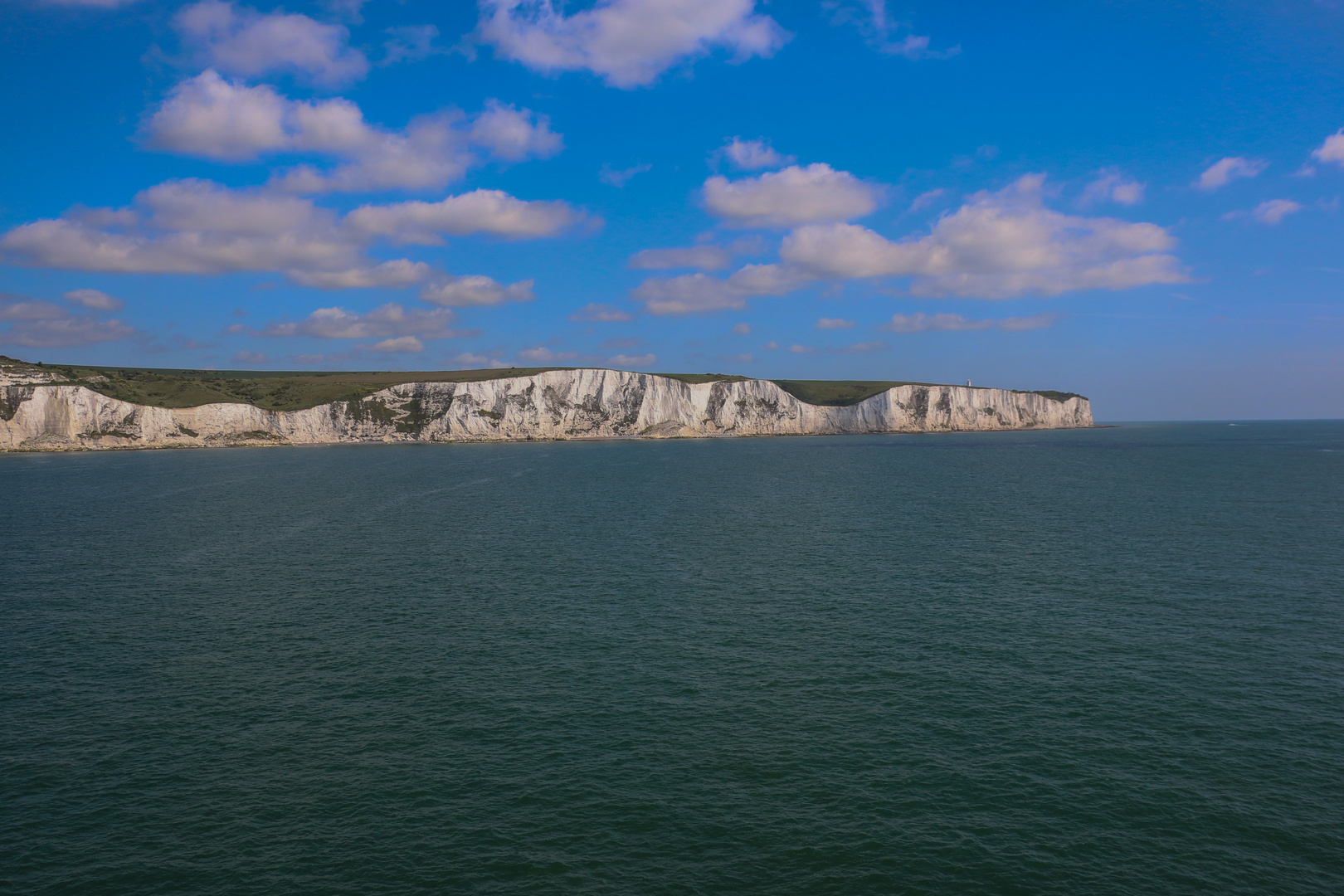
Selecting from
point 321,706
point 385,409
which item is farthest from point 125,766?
point 385,409

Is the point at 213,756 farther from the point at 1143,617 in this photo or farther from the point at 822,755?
the point at 1143,617

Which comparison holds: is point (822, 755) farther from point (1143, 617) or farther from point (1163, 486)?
point (1163, 486)

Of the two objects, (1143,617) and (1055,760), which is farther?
(1143,617)

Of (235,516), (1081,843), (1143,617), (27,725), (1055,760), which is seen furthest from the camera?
(235,516)

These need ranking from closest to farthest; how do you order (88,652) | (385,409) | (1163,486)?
(88,652) → (1163,486) → (385,409)

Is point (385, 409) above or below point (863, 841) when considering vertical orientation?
above

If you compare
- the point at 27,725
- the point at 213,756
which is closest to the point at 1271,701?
the point at 213,756
